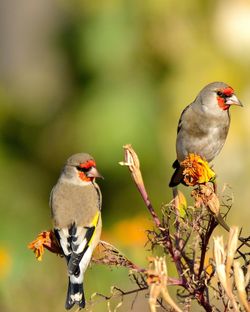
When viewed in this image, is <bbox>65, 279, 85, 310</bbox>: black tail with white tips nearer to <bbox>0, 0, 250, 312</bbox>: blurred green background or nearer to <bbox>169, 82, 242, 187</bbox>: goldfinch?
<bbox>169, 82, 242, 187</bbox>: goldfinch

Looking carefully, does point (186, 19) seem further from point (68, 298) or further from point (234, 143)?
point (68, 298)

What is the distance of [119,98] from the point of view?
934 cm

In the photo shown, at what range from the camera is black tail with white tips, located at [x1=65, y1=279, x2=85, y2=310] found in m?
3.74

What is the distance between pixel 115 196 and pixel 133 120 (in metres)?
0.75

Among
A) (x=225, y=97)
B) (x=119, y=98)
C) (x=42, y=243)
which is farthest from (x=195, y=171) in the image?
(x=119, y=98)

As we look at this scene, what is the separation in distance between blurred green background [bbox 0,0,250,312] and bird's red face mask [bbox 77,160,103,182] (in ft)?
12.7

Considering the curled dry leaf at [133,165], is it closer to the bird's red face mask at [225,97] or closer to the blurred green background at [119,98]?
the bird's red face mask at [225,97]

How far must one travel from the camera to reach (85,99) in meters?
9.34

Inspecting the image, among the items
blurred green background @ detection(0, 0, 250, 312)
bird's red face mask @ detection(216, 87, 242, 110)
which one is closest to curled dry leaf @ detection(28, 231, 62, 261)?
bird's red face mask @ detection(216, 87, 242, 110)

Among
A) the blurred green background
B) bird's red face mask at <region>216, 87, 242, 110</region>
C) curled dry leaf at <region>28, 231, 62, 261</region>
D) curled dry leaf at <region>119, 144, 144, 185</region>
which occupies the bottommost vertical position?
curled dry leaf at <region>28, 231, 62, 261</region>

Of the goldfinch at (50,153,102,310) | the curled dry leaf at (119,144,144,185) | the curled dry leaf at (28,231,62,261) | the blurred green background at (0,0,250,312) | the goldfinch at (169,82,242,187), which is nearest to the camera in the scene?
the curled dry leaf at (119,144,144,185)

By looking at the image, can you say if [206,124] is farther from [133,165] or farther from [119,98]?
[119,98]

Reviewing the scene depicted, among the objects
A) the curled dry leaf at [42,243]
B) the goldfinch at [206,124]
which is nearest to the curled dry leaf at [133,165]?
the curled dry leaf at [42,243]

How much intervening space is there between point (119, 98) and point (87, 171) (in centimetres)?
508
